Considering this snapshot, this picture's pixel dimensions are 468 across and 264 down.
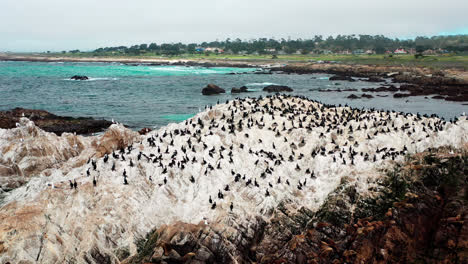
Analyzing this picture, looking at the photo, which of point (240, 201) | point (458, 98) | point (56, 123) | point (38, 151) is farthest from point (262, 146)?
point (458, 98)

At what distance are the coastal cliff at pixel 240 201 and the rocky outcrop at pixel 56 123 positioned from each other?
1667 centimetres

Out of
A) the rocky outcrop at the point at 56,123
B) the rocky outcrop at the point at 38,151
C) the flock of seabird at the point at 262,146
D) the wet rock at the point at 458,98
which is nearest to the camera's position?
the flock of seabird at the point at 262,146

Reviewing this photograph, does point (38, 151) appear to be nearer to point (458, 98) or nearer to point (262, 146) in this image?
point (262, 146)

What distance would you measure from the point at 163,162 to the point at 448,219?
10537mm

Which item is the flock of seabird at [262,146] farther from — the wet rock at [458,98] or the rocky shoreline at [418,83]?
the rocky shoreline at [418,83]

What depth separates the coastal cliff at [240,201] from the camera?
10.7 metres

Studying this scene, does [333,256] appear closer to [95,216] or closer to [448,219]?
[448,219]

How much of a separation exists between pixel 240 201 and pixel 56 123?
29678mm

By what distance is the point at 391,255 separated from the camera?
Answer: 11.2 m

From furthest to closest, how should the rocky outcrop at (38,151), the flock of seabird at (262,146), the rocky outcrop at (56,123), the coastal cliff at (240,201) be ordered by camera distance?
the rocky outcrop at (56,123) < the rocky outcrop at (38,151) < the flock of seabird at (262,146) < the coastal cliff at (240,201)

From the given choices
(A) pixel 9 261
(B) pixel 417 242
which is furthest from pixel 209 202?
(B) pixel 417 242

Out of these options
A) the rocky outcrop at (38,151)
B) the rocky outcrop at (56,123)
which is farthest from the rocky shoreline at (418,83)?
the rocky outcrop at (38,151)

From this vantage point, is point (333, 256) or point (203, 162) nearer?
point (333, 256)

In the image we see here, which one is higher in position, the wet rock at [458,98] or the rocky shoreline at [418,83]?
the rocky shoreline at [418,83]
